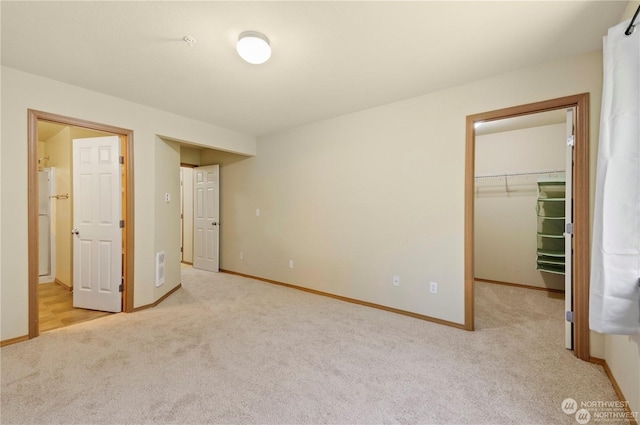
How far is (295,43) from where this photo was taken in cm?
201

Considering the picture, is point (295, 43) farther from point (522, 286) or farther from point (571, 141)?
point (522, 286)

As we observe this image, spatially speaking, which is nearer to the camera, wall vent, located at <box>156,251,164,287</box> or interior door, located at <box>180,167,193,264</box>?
wall vent, located at <box>156,251,164,287</box>

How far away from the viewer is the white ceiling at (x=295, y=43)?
5.52 ft

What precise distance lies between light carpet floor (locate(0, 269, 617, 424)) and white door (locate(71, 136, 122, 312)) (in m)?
0.50

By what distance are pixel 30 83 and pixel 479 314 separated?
5111 mm

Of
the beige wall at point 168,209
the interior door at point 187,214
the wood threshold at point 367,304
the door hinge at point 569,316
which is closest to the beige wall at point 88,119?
the beige wall at point 168,209

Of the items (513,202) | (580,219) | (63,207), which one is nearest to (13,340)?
(63,207)

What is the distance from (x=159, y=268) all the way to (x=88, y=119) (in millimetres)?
1882

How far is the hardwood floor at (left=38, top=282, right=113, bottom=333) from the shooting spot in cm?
290

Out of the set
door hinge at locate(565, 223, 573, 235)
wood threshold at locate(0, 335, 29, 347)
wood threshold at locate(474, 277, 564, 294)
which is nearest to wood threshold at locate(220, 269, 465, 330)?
door hinge at locate(565, 223, 573, 235)

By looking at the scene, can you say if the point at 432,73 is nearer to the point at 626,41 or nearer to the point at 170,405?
the point at 626,41

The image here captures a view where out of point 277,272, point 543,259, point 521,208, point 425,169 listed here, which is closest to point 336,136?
point 425,169

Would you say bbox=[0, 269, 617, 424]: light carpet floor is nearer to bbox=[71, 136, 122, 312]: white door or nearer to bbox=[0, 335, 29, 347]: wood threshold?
bbox=[0, 335, 29, 347]: wood threshold

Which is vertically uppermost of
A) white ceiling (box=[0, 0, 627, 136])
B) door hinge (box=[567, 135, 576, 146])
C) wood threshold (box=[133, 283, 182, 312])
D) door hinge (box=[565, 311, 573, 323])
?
white ceiling (box=[0, 0, 627, 136])
